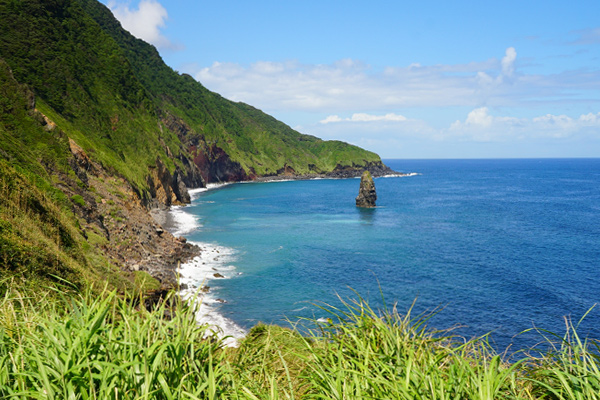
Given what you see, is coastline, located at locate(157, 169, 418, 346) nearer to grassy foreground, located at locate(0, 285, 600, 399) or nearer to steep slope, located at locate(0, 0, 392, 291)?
steep slope, located at locate(0, 0, 392, 291)

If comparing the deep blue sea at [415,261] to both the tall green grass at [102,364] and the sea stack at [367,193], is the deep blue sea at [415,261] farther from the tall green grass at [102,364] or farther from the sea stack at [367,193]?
the tall green grass at [102,364]

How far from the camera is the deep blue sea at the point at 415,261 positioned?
35.2 meters

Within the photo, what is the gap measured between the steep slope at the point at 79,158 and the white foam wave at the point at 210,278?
209 centimetres

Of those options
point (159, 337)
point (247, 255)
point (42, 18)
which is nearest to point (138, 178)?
point (247, 255)

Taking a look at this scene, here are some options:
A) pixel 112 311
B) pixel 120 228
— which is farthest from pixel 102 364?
pixel 120 228

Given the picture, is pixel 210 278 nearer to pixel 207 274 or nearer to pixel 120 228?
pixel 207 274

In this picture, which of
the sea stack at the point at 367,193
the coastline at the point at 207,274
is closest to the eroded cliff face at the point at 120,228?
the coastline at the point at 207,274

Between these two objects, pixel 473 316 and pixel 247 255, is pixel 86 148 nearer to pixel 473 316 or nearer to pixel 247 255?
pixel 247 255

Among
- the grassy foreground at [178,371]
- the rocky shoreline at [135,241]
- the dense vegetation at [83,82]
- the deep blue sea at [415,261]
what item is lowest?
the deep blue sea at [415,261]

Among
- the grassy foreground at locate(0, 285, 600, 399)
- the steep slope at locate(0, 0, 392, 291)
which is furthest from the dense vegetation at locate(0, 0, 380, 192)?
the grassy foreground at locate(0, 285, 600, 399)

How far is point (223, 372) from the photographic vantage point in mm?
5426

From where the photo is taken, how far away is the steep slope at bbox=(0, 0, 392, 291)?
A: 2033 centimetres

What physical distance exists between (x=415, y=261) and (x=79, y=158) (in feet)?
142

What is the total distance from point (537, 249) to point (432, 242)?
14225 millimetres
